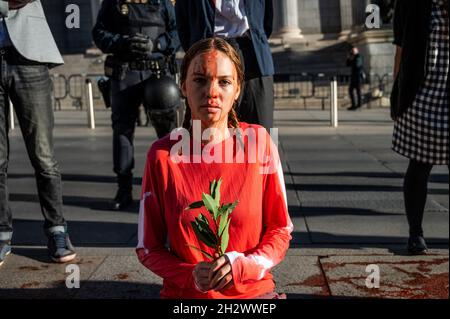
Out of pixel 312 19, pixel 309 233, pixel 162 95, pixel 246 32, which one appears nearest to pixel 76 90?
pixel 312 19

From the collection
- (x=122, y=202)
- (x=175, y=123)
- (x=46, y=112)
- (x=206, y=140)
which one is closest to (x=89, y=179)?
(x=122, y=202)

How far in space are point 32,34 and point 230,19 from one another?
3.67 feet

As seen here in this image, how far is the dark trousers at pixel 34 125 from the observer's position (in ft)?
12.4

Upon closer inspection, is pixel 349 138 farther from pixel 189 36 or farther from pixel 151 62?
pixel 189 36

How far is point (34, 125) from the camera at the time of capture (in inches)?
151

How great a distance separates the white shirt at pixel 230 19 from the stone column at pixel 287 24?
24723 millimetres

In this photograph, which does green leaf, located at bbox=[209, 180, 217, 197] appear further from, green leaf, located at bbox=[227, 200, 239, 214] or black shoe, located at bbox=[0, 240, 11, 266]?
black shoe, located at bbox=[0, 240, 11, 266]

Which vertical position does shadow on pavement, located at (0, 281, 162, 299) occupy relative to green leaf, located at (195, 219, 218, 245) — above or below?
below

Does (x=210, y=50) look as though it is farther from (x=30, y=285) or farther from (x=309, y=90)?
(x=309, y=90)

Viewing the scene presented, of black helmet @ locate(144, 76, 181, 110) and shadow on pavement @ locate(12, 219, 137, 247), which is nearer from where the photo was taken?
shadow on pavement @ locate(12, 219, 137, 247)

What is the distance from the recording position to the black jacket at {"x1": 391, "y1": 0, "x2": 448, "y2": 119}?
3.53 metres

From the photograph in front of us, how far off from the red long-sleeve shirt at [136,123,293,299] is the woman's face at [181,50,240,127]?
0.45 feet

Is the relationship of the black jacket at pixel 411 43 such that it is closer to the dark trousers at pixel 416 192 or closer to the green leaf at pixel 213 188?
the dark trousers at pixel 416 192

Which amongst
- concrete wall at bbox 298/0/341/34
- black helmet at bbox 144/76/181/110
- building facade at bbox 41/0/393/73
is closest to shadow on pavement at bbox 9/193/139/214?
black helmet at bbox 144/76/181/110
